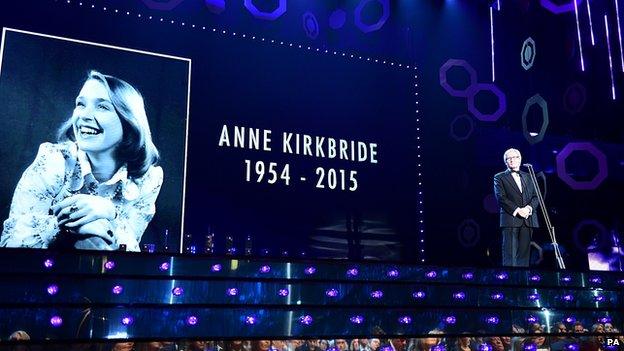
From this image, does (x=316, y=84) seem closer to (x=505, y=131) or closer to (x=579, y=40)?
(x=505, y=131)

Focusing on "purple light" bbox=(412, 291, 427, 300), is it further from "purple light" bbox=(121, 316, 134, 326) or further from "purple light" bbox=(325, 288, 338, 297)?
"purple light" bbox=(121, 316, 134, 326)

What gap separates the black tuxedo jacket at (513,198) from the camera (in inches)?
216

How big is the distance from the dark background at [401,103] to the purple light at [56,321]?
1.91 m

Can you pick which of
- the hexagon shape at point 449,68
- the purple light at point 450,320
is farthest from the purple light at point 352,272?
the hexagon shape at point 449,68

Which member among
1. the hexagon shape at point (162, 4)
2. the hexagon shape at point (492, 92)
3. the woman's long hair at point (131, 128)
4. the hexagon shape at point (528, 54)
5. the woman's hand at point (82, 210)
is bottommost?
the woman's hand at point (82, 210)

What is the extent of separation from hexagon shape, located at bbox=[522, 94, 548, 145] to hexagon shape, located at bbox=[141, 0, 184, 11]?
3913mm

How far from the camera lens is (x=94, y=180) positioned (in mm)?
4723

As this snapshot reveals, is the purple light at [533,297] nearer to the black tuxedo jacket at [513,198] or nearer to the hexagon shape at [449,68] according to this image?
the black tuxedo jacket at [513,198]

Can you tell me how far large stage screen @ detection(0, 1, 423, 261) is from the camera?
4.59 m

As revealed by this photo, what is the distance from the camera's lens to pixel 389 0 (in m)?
6.38

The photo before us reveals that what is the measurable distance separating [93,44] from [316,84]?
6.63 ft

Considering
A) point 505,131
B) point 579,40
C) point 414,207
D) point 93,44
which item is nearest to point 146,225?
point 93,44

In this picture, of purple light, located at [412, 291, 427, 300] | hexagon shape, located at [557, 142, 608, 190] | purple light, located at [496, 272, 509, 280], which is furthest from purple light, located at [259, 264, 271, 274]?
hexagon shape, located at [557, 142, 608, 190]

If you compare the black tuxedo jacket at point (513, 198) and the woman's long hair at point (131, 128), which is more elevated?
the woman's long hair at point (131, 128)
